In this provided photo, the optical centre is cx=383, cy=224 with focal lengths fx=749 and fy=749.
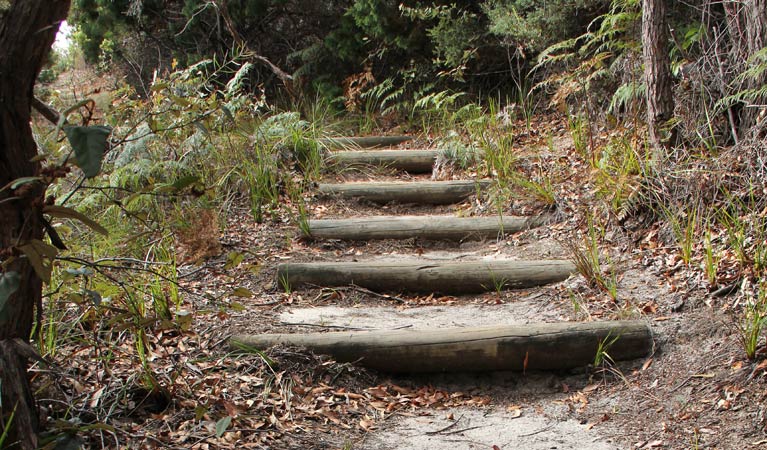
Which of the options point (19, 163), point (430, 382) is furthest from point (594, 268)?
point (19, 163)

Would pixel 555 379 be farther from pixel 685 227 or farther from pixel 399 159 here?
pixel 399 159

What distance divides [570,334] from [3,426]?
2367mm

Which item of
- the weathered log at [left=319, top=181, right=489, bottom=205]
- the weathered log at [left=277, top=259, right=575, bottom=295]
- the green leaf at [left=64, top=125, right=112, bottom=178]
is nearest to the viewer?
the green leaf at [left=64, top=125, right=112, bottom=178]

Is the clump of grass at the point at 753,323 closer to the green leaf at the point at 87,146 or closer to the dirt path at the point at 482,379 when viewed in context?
the dirt path at the point at 482,379

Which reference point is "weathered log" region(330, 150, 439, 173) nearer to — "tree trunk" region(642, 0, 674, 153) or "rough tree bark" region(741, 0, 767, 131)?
"tree trunk" region(642, 0, 674, 153)

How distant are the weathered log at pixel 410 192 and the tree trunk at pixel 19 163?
12.0 feet

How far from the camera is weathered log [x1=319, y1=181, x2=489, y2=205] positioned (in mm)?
5734

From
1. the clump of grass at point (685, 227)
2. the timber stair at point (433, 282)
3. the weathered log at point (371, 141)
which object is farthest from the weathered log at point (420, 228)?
the weathered log at point (371, 141)

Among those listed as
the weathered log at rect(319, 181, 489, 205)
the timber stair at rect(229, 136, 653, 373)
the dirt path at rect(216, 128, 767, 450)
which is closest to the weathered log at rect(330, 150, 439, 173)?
the timber stair at rect(229, 136, 653, 373)

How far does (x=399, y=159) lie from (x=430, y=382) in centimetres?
323

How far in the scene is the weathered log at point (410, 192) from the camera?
226 inches

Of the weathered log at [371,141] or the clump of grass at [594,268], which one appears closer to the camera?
the clump of grass at [594,268]

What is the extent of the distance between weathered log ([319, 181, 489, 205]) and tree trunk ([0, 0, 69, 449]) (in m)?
3.65

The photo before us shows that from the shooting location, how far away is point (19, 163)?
209cm
